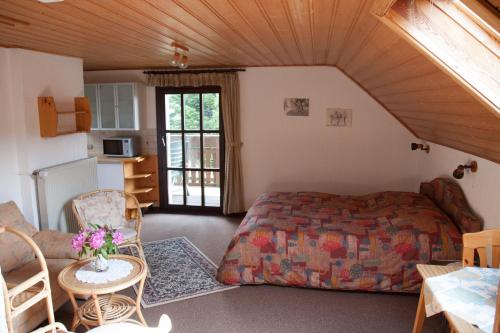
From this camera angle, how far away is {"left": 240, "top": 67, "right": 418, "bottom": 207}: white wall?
533 cm

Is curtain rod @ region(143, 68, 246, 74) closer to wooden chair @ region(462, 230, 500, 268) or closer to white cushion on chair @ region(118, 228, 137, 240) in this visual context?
white cushion on chair @ region(118, 228, 137, 240)

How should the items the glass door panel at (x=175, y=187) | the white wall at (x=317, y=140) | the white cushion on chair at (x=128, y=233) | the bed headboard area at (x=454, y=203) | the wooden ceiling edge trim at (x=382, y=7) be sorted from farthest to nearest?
the glass door panel at (x=175, y=187)
the white wall at (x=317, y=140)
the white cushion on chair at (x=128, y=233)
the bed headboard area at (x=454, y=203)
the wooden ceiling edge trim at (x=382, y=7)

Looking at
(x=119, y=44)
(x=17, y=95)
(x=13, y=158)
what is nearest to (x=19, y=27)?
(x=119, y=44)

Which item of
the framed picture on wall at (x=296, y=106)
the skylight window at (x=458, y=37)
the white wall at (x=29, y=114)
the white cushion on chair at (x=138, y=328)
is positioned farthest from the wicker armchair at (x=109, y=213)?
the skylight window at (x=458, y=37)

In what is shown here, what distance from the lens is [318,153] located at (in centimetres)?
555

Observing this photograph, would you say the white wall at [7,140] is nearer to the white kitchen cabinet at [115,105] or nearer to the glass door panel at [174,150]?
the white kitchen cabinet at [115,105]

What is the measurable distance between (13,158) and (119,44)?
61.6 inches

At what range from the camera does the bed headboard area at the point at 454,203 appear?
3.12 m

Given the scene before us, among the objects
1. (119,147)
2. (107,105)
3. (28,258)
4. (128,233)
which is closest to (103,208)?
(128,233)

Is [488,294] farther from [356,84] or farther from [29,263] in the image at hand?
[356,84]

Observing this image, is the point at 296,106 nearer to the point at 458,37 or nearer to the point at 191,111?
the point at 191,111

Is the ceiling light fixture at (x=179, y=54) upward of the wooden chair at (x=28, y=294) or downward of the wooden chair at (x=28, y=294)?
upward

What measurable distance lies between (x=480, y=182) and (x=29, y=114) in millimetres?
4122

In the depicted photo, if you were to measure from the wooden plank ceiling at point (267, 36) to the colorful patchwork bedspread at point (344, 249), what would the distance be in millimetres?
797
